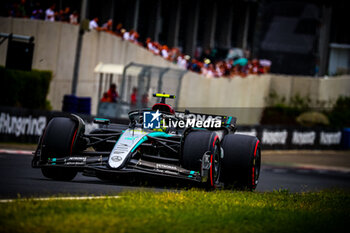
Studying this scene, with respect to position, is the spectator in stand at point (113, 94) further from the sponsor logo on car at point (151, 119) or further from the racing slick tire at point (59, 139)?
the racing slick tire at point (59, 139)

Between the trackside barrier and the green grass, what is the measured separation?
5052 millimetres

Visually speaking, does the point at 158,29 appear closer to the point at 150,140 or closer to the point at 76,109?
the point at 76,109

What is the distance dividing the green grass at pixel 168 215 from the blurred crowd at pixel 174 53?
1829 centimetres

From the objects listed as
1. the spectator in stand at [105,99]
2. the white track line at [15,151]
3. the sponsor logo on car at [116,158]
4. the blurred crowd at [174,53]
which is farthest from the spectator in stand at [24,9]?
the sponsor logo on car at [116,158]

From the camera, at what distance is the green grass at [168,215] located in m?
6.70

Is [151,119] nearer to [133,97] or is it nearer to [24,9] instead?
[133,97]

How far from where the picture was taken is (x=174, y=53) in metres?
33.4

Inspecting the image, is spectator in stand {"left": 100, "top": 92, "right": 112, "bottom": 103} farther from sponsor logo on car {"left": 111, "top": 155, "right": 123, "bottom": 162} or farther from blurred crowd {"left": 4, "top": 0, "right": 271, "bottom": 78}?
sponsor logo on car {"left": 111, "top": 155, "right": 123, "bottom": 162}

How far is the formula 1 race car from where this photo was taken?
10.8 metres

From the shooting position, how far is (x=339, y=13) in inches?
2406

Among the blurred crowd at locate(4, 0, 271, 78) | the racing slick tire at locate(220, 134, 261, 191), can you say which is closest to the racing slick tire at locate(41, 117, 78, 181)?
the racing slick tire at locate(220, 134, 261, 191)

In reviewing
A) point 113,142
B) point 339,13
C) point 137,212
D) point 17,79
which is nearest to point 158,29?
point 17,79

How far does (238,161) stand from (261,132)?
728 inches

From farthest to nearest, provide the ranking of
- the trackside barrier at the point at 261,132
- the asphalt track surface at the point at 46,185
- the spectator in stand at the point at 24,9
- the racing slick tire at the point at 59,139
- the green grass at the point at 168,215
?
the spectator in stand at the point at 24,9, the trackside barrier at the point at 261,132, the racing slick tire at the point at 59,139, the asphalt track surface at the point at 46,185, the green grass at the point at 168,215
